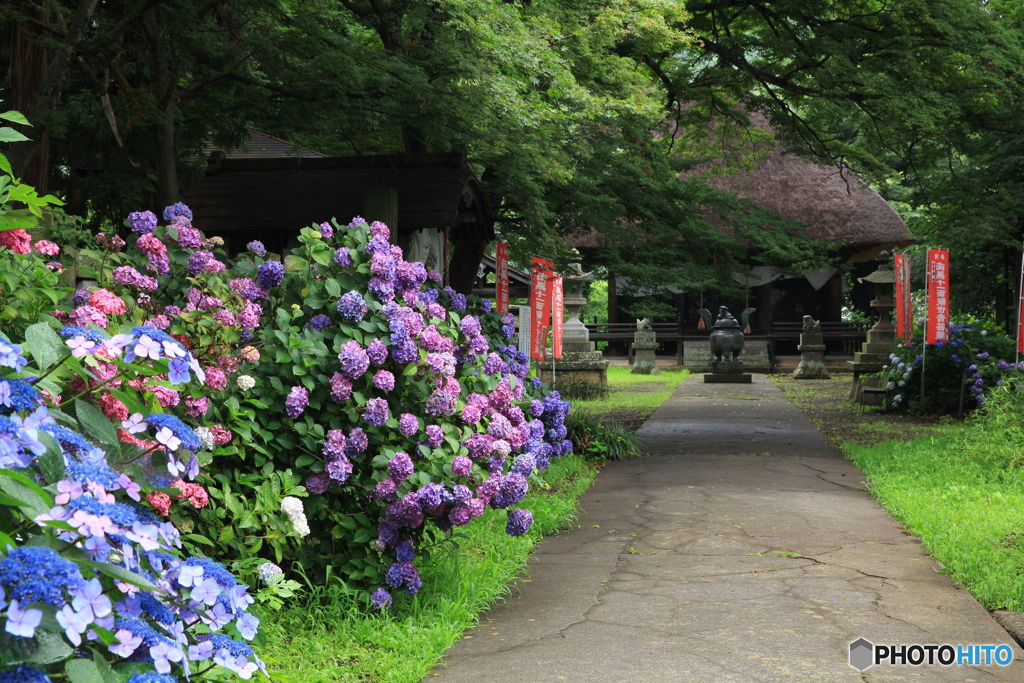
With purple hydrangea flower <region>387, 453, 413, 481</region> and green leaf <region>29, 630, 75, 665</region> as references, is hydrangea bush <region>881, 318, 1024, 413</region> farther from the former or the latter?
green leaf <region>29, 630, 75, 665</region>

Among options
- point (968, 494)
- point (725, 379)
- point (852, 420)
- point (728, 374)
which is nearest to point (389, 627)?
point (968, 494)

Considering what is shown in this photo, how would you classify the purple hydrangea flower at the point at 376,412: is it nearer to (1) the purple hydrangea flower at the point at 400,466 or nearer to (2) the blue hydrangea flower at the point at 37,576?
(1) the purple hydrangea flower at the point at 400,466

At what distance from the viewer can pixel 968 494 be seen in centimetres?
682

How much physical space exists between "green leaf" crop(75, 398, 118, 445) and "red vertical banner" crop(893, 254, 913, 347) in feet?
46.2

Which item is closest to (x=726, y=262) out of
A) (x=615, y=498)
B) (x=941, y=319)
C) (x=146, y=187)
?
(x=941, y=319)

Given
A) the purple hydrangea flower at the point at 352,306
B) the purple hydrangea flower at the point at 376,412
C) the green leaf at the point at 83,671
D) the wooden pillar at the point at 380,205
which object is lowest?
the green leaf at the point at 83,671

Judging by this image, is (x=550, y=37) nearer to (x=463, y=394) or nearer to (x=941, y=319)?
(x=463, y=394)

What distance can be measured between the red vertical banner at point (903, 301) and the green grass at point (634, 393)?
416cm

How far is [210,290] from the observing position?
4.00 m

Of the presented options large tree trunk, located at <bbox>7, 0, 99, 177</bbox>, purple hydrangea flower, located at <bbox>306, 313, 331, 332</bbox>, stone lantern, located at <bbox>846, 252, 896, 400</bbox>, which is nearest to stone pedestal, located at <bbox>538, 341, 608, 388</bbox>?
stone lantern, located at <bbox>846, 252, 896, 400</bbox>

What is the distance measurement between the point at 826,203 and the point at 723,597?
22659 mm

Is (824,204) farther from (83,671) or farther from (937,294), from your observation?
(83,671)

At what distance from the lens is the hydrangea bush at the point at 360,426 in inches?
148

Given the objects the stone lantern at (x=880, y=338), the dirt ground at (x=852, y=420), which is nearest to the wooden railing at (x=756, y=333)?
the dirt ground at (x=852, y=420)
